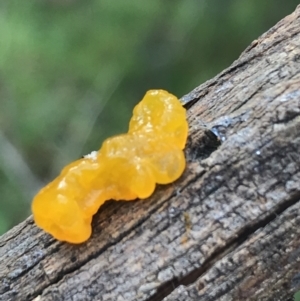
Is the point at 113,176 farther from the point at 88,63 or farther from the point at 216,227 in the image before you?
the point at 88,63

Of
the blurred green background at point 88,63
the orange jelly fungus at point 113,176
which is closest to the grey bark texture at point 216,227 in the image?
the orange jelly fungus at point 113,176

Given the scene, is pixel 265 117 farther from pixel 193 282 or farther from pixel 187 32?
pixel 187 32

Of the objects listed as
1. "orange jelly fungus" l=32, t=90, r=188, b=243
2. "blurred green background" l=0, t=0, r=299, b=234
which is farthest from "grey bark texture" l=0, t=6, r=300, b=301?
"blurred green background" l=0, t=0, r=299, b=234

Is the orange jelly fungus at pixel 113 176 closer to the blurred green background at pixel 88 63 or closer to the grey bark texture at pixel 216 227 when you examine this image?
the grey bark texture at pixel 216 227

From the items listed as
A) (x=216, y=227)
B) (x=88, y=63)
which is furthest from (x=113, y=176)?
(x=88, y=63)

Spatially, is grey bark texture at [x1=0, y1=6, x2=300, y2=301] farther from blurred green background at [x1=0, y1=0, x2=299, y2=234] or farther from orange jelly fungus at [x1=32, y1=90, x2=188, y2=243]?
blurred green background at [x1=0, y1=0, x2=299, y2=234]

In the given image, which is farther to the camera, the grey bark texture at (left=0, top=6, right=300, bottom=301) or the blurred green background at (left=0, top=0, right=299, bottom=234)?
the blurred green background at (left=0, top=0, right=299, bottom=234)

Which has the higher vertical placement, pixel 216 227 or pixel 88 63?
pixel 88 63
